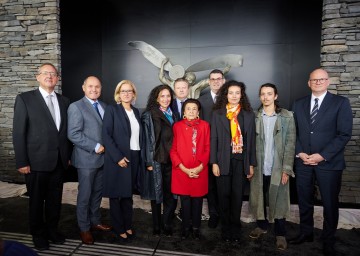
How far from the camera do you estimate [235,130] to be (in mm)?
2342

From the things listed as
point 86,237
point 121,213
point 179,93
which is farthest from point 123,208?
point 179,93

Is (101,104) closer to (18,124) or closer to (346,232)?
(18,124)

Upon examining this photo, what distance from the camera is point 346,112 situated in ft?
7.26

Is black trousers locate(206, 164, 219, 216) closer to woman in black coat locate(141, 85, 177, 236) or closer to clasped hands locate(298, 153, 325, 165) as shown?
woman in black coat locate(141, 85, 177, 236)

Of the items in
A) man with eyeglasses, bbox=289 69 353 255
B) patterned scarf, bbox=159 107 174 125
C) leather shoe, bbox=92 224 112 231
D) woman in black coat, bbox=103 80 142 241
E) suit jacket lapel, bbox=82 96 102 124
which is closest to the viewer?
man with eyeglasses, bbox=289 69 353 255

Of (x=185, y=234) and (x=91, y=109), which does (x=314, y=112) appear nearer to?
(x=185, y=234)

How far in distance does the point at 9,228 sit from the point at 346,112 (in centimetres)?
335

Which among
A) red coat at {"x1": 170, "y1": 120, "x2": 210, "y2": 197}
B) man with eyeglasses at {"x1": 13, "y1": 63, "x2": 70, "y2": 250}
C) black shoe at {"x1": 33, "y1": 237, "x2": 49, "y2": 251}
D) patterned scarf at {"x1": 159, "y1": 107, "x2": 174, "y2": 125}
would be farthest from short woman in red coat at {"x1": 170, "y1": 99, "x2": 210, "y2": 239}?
black shoe at {"x1": 33, "y1": 237, "x2": 49, "y2": 251}

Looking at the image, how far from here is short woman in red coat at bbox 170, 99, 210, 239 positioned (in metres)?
2.39

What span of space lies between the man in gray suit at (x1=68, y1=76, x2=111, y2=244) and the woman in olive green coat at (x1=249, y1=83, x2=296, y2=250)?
1.41m

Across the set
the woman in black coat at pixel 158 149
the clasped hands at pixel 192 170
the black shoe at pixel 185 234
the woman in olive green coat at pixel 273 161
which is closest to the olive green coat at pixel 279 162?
the woman in olive green coat at pixel 273 161

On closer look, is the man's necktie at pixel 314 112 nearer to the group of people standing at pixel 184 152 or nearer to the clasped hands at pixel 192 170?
the group of people standing at pixel 184 152

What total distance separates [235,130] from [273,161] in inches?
17.3

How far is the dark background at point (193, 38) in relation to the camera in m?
4.41
